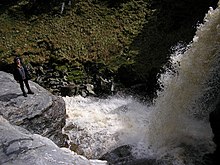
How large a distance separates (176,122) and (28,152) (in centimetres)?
889

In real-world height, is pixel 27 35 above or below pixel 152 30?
below

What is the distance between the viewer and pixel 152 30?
27.5 m

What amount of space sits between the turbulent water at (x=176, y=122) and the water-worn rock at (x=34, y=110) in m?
1.12

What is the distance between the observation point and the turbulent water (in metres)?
17.4

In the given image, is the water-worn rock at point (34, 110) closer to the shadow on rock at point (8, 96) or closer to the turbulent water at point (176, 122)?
the shadow on rock at point (8, 96)

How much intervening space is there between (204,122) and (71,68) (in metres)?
10.7

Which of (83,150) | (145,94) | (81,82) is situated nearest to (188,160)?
(83,150)

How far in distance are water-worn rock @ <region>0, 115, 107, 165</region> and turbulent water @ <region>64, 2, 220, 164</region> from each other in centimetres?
501

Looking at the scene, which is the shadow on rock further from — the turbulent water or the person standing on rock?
the turbulent water

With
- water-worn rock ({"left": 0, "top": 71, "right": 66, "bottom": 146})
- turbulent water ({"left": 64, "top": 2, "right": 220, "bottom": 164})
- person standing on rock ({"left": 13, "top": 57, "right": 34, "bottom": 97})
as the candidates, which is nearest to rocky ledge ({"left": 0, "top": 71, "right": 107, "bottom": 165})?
water-worn rock ({"left": 0, "top": 71, "right": 66, "bottom": 146})

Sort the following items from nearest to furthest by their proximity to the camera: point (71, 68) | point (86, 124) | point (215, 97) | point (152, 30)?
1. point (215, 97)
2. point (86, 124)
3. point (71, 68)
4. point (152, 30)

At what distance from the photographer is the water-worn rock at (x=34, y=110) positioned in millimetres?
17266

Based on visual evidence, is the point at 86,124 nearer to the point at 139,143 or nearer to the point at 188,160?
the point at 139,143

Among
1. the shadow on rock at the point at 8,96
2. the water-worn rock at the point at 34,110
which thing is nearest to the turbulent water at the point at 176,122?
the water-worn rock at the point at 34,110
